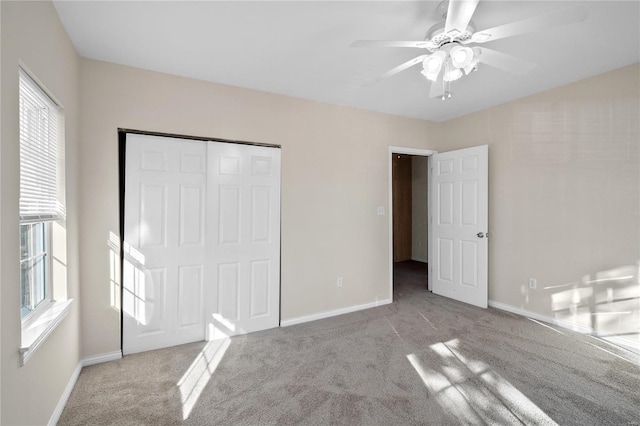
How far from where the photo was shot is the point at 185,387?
2.21 m

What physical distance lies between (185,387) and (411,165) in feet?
21.5

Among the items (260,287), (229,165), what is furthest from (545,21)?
(260,287)

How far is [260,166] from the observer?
3227 millimetres

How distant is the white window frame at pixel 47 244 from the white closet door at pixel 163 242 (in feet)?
1.98

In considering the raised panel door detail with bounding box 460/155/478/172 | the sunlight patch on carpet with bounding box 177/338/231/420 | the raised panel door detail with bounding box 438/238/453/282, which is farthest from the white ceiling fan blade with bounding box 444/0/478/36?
the raised panel door detail with bounding box 438/238/453/282

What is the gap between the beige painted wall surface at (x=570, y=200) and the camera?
2793 mm

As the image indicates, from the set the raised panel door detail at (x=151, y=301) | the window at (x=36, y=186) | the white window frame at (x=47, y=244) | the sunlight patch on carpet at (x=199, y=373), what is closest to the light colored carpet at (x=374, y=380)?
the sunlight patch on carpet at (x=199, y=373)

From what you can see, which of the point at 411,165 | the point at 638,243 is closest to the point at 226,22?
the point at 638,243

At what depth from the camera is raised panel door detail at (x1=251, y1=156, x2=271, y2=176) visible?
126 inches

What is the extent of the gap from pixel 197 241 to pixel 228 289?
1.92 feet

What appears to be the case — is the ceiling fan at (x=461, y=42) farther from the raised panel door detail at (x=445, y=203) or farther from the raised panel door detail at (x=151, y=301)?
the raised panel door detail at (x=151, y=301)

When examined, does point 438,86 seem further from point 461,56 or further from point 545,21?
point 545,21

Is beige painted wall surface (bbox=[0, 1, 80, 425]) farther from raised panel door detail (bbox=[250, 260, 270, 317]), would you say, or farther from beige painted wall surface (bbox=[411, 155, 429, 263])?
beige painted wall surface (bbox=[411, 155, 429, 263])

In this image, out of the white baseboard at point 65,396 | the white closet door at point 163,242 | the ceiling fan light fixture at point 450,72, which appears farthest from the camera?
the white closet door at point 163,242
